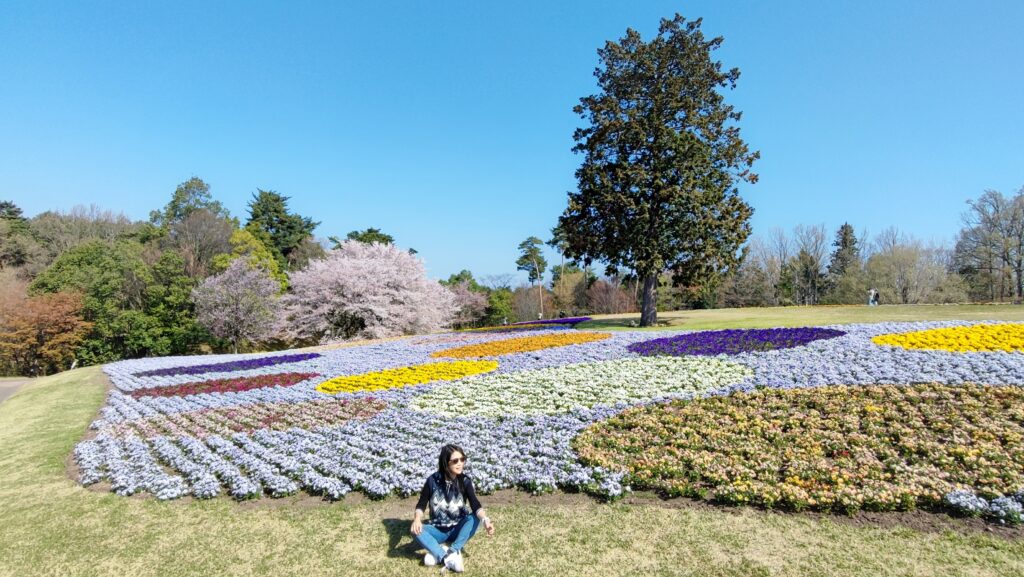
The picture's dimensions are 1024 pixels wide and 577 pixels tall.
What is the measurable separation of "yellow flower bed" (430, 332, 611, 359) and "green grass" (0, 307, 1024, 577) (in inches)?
438

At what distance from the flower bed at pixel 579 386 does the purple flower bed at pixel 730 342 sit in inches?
46.5

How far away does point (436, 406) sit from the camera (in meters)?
10.2

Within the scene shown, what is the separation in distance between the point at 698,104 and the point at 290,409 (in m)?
21.7

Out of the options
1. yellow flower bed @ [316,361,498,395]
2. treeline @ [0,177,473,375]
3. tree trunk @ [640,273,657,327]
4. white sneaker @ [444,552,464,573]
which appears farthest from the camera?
treeline @ [0,177,473,375]

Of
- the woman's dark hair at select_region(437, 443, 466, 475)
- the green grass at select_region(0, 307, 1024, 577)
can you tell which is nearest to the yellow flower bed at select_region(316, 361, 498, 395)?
the green grass at select_region(0, 307, 1024, 577)

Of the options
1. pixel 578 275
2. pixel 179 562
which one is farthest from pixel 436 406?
pixel 578 275

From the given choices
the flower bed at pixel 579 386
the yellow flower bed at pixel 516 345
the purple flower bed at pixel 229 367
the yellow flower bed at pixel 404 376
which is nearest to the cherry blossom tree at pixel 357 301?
the purple flower bed at pixel 229 367

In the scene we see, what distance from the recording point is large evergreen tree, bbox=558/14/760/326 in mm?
21656

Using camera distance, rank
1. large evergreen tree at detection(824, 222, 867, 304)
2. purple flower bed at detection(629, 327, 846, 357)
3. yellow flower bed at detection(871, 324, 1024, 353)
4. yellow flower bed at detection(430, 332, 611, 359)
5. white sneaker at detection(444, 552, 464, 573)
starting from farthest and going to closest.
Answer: large evergreen tree at detection(824, 222, 867, 304), yellow flower bed at detection(430, 332, 611, 359), purple flower bed at detection(629, 327, 846, 357), yellow flower bed at detection(871, 324, 1024, 353), white sneaker at detection(444, 552, 464, 573)

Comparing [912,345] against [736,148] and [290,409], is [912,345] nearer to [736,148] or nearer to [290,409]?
[736,148]

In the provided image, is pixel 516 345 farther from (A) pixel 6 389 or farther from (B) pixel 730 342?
(A) pixel 6 389

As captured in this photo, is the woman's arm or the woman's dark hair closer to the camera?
the woman's arm

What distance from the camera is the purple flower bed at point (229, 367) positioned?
18.4m

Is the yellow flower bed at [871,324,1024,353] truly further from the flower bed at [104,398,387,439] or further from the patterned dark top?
the flower bed at [104,398,387,439]
